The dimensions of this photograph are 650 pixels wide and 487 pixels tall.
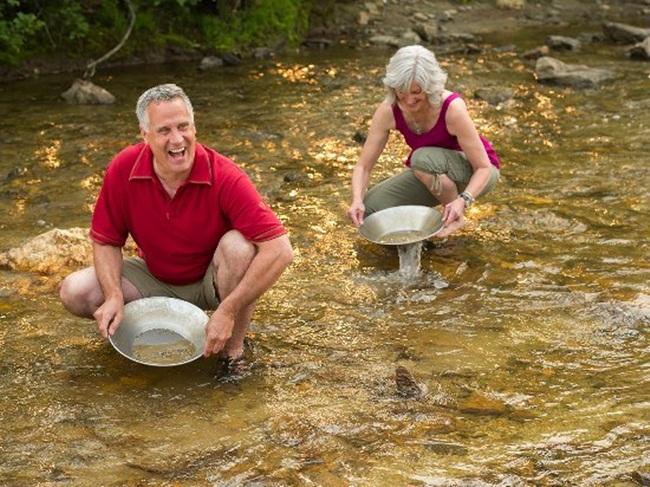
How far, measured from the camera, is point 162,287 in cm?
480

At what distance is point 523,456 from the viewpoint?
3850 mm

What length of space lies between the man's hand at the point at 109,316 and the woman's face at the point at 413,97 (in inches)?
81.6

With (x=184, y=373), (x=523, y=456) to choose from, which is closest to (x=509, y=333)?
(x=523, y=456)

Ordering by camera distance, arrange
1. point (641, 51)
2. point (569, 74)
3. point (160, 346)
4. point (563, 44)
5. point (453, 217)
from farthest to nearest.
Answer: point (563, 44) → point (641, 51) → point (569, 74) → point (453, 217) → point (160, 346)

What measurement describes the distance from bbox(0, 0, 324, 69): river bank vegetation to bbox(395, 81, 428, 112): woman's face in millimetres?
7192

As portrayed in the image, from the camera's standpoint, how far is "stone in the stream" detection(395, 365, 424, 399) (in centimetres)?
439

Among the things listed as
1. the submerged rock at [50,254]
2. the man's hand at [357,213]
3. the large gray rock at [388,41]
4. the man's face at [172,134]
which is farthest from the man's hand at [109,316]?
the large gray rock at [388,41]

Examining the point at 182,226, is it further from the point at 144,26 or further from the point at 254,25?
the point at 254,25

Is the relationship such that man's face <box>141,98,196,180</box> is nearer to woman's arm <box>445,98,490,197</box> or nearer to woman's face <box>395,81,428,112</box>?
woman's face <box>395,81,428,112</box>

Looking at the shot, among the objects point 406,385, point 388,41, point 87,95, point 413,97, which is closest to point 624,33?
point 388,41

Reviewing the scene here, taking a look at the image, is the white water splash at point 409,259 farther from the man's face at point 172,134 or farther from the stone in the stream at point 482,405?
the man's face at point 172,134

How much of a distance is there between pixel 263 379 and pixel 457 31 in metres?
13.1

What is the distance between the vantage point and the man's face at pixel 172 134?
14.1 feet

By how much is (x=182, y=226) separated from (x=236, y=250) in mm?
279
